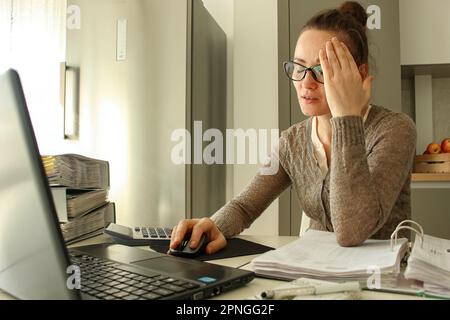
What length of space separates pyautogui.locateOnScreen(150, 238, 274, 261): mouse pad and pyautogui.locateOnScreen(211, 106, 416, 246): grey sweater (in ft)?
0.21

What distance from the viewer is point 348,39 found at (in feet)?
3.55

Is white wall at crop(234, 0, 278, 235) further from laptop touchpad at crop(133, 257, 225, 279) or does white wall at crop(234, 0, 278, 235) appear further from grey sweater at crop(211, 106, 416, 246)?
laptop touchpad at crop(133, 257, 225, 279)

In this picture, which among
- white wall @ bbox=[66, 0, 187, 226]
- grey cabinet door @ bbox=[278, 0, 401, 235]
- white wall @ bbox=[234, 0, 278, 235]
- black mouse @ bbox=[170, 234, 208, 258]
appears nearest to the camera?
black mouse @ bbox=[170, 234, 208, 258]

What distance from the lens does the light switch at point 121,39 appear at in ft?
6.60

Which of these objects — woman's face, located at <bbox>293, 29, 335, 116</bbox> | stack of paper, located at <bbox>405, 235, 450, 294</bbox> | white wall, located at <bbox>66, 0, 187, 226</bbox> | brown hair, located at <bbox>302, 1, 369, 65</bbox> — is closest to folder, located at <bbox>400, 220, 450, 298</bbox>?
stack of paper, located at <bbox>405, 235, 450, 294</bbox>

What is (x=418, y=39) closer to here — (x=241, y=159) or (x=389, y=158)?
(x=241, y=159)

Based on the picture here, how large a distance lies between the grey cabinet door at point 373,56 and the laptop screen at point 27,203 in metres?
1.80

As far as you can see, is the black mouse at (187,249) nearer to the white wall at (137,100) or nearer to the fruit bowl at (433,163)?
the white wall at (137,100)

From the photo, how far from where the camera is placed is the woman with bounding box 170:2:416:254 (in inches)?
31.5

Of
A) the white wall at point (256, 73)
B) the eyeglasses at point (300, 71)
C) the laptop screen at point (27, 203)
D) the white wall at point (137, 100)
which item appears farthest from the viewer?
the white wall at point (256, 73)

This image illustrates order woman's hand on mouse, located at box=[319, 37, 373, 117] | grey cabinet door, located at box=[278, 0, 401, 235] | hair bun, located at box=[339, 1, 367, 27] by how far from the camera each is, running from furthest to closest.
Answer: grey cabinet door, located at box=[278, 0, 401, 235]
hair bun, located at box=[339, 1, 367, 27]
woman's hand on mouse, located at box=[319, 37, 373, 117]

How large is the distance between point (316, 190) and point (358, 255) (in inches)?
16.5

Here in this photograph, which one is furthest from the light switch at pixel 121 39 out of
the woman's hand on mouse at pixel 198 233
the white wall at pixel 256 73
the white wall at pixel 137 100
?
the woman's hand on mouse at pixel 198 233
